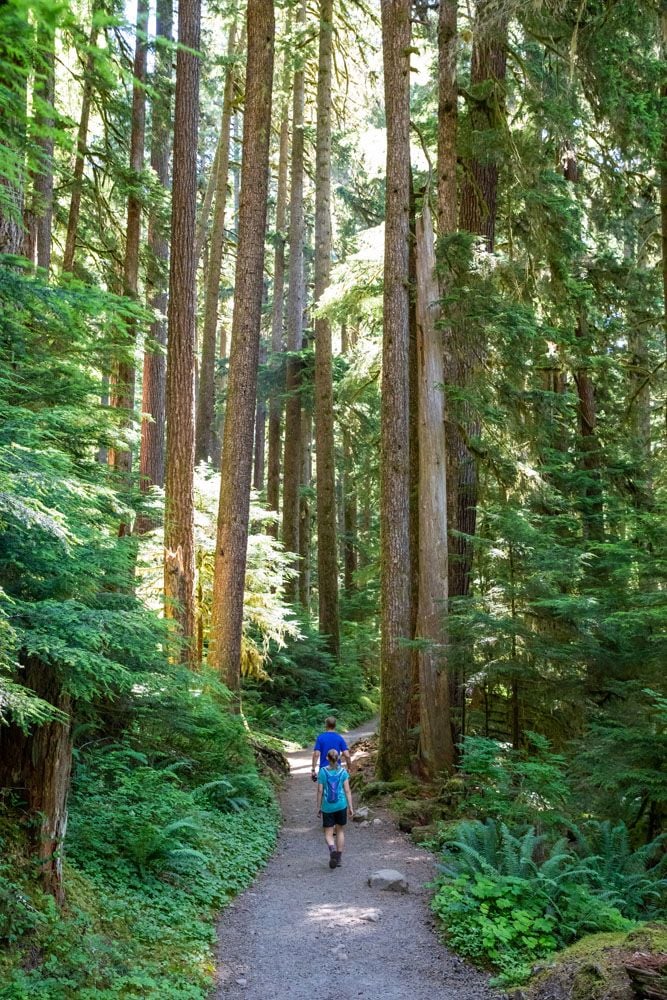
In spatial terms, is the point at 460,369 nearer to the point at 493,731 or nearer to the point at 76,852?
the point at 493,731

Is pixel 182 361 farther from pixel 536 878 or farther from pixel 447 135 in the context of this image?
pixel 536 878

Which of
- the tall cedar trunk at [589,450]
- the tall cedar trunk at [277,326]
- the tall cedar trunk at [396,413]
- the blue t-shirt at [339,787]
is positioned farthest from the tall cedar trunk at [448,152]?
the tall cedar trunk at [277,326]

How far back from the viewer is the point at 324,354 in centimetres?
1845

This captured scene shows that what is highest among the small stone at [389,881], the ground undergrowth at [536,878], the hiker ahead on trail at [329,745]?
the hiker ahead on trail at [329,745]

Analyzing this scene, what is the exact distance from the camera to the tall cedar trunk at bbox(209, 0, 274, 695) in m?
11.8

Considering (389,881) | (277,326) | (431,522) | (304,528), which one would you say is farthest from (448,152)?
(304,528)

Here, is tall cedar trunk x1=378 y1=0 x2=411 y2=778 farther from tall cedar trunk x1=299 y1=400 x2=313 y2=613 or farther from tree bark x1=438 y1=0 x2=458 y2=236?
tall cedar trunk x1=299 y1=400 x2=313 y2=613

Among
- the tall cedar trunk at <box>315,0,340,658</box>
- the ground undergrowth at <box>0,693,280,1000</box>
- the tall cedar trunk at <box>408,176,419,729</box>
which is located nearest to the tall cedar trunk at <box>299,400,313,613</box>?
the tall cedar trunk at <box>315,0,340,658</box>

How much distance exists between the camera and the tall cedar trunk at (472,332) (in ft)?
37.6

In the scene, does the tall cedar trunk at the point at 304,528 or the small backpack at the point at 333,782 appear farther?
the tall cedar trunk at the point at 304,528

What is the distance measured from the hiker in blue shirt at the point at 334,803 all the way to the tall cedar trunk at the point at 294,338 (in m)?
11.9

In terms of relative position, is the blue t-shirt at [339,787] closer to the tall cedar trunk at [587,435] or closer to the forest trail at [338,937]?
the forest trail at [338,937]

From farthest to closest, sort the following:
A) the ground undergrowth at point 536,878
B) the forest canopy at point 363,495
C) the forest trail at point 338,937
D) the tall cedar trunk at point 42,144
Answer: the ground undergrowth at point 536,878 → the forest trail at point 338,937 → the forest canopy at point 363,495 → the tall cedar trunk at point 42,144

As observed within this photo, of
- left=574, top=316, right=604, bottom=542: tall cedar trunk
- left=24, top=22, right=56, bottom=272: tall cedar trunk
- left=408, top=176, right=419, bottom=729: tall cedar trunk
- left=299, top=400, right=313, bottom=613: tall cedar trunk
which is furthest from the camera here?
left=299, top=400, right=313, bottom=613: tall cedar trunk
